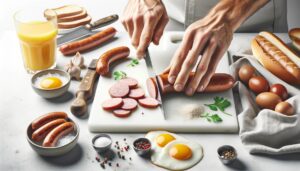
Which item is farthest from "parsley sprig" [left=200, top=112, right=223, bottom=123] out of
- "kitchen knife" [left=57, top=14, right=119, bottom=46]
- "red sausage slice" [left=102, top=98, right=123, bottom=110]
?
"kitchen knife" [left=57, top=14, right=119, bottom=46]

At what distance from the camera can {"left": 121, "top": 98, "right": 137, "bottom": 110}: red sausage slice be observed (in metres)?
2.02

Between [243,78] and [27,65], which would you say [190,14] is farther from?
[27,65]

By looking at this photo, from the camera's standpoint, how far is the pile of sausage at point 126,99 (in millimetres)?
2010

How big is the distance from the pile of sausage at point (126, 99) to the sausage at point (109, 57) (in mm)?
107

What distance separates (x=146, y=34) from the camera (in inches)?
84.8

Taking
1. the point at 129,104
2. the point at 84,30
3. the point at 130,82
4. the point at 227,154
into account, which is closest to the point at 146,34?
the point at 130,82

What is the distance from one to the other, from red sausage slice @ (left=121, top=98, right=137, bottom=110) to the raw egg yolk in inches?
8.0

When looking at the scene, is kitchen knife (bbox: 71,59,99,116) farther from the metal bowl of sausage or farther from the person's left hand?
the person's left hand

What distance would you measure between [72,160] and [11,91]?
0.56 metres

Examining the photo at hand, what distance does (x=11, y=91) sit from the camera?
2.19 m

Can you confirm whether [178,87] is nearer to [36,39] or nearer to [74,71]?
[74,71]

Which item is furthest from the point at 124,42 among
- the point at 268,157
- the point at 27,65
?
the point at 268,157

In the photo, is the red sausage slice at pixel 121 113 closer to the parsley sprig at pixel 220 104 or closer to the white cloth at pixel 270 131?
the parsley sprig at pixel 220 104

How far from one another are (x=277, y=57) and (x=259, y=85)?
0.22 meters
